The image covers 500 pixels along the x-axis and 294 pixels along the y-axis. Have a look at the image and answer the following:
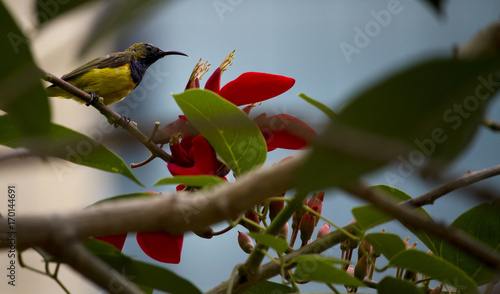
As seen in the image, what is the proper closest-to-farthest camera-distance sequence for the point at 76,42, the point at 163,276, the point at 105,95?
the point at 76,42 < the point at 163,276 < the point at 105,95

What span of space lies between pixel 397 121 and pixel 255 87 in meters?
0.24

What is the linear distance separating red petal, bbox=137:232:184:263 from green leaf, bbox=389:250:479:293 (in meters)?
0.16

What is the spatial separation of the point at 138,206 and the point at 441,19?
0.11 meters

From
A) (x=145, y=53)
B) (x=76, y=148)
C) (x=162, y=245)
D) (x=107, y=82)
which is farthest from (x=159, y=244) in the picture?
(x=145, y=53)

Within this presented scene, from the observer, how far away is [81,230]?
0.52 ft

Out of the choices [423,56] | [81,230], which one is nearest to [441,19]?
[423,56]

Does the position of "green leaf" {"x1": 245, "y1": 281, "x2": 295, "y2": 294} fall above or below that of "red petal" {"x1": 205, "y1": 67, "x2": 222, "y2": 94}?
below

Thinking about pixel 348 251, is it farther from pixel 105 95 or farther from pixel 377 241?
pixel 105 95

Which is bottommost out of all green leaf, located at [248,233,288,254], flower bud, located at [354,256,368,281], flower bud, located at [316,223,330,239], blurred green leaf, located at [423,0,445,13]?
flower bud, located at [354,256,368,281]

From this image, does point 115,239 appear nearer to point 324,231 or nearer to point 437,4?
point 324,231

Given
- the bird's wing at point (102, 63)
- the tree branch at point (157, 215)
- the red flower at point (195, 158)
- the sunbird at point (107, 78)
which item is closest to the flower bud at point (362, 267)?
the red flower at point (195, 158)

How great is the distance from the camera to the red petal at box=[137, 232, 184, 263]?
40 cm

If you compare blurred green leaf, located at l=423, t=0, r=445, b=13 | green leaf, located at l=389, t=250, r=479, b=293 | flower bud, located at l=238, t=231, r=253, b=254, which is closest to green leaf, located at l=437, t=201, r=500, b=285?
green leaf, located at l=389, t=250, r=479, b=293

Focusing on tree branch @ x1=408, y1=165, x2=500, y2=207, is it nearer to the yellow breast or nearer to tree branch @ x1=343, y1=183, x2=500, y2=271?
tree branch @ x1=343, y1=183, x2=500, y2=271
